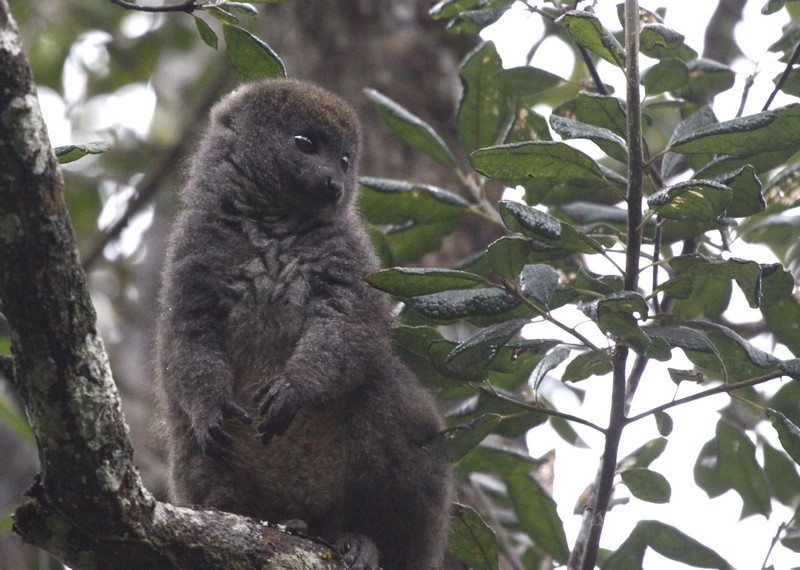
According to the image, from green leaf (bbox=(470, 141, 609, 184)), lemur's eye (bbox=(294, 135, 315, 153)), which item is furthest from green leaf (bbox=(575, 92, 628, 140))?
lemur's eye (bbox=(294, 135, 315, 153))

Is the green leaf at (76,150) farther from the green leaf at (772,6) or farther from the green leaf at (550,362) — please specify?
the green leaf at (772,6)

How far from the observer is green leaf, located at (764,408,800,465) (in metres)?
3.33

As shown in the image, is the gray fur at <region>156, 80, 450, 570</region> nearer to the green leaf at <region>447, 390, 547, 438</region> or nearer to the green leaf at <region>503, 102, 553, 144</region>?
the green leaf at <region>447, 390, 547, 438</region>

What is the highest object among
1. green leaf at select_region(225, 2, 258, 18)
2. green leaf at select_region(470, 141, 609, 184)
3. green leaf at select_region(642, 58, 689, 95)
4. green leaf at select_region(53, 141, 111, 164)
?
green leaf at select_region(642, 58, 689, 95)

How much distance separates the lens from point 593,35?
3176 mm

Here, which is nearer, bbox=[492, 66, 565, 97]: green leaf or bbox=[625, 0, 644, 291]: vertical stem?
bbox=[625, 0, 644, 291]: vertical stem

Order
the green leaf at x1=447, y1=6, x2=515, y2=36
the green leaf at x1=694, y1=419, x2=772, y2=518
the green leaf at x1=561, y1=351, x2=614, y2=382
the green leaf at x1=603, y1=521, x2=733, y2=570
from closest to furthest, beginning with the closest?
the green leaf at x1=561, y1=351, x2=614, y2=382
the green leaf at x1=603, y1=521, x2=733, y2=570
the green leaf at x1=447, y1=6, x2=515, y2=36
the green leaf at x1=694, y1=419, x2=772, y2=518

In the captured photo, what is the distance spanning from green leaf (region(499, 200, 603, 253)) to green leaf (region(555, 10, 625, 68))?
0.54 m

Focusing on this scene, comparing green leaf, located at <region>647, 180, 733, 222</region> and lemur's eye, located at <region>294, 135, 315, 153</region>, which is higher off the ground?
lemur's eye, located at <region>294, 135, 315, 153</region>

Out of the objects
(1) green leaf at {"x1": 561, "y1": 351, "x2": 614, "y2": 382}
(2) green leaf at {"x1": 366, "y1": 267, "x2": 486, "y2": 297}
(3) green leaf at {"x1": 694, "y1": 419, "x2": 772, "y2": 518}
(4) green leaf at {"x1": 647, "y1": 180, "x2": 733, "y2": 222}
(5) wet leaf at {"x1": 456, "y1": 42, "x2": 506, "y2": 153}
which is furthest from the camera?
(5) wet leaf at {"x1": 456, "y1": 42, "x2": 506, "y2": 153}

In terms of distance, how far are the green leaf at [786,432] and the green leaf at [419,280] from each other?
1083 millimetres

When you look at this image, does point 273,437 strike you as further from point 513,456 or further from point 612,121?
point 612,121

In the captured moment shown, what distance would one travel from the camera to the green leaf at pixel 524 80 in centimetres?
446

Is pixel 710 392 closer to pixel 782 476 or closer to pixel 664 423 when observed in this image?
pixel 664 423
